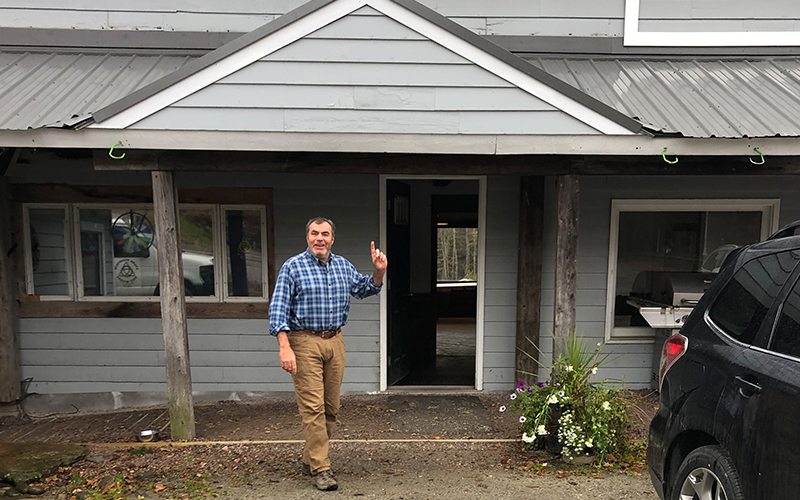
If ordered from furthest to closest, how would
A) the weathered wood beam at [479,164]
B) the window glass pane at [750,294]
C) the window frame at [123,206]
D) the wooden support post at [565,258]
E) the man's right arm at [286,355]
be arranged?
the window frame at [123,206], the wooden support post at [565,258], the weathered wood beam at [479,164], the man's right arm at [286,355], the window glass pane at [750,294]

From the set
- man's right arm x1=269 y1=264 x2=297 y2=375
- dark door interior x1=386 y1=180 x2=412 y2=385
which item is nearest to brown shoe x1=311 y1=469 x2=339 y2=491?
man's right arm x1=269 y1=264 x2=297 y2=375

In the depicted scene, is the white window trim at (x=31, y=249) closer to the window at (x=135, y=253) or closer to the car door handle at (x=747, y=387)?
the window at (x=135, y=253)

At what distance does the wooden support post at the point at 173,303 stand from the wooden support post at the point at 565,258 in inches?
118

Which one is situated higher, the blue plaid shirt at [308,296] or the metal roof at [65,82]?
the metal roof at [65,82]

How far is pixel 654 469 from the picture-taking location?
2609 millimetres

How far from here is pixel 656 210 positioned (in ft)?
16.8

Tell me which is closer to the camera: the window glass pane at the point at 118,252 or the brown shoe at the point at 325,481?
the brown shoe at the point at 325,481

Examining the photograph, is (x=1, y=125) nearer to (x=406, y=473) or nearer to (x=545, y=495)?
(x=406, y=473)

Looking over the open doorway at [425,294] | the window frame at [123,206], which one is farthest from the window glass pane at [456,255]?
the window frame at [123,206]

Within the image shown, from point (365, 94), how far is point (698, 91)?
2.87m

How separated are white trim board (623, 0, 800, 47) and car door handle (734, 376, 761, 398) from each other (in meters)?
3.94

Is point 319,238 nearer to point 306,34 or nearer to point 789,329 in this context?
point 306,34

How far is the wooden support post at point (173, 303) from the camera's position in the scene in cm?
377

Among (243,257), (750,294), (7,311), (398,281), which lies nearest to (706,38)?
(750,294)
